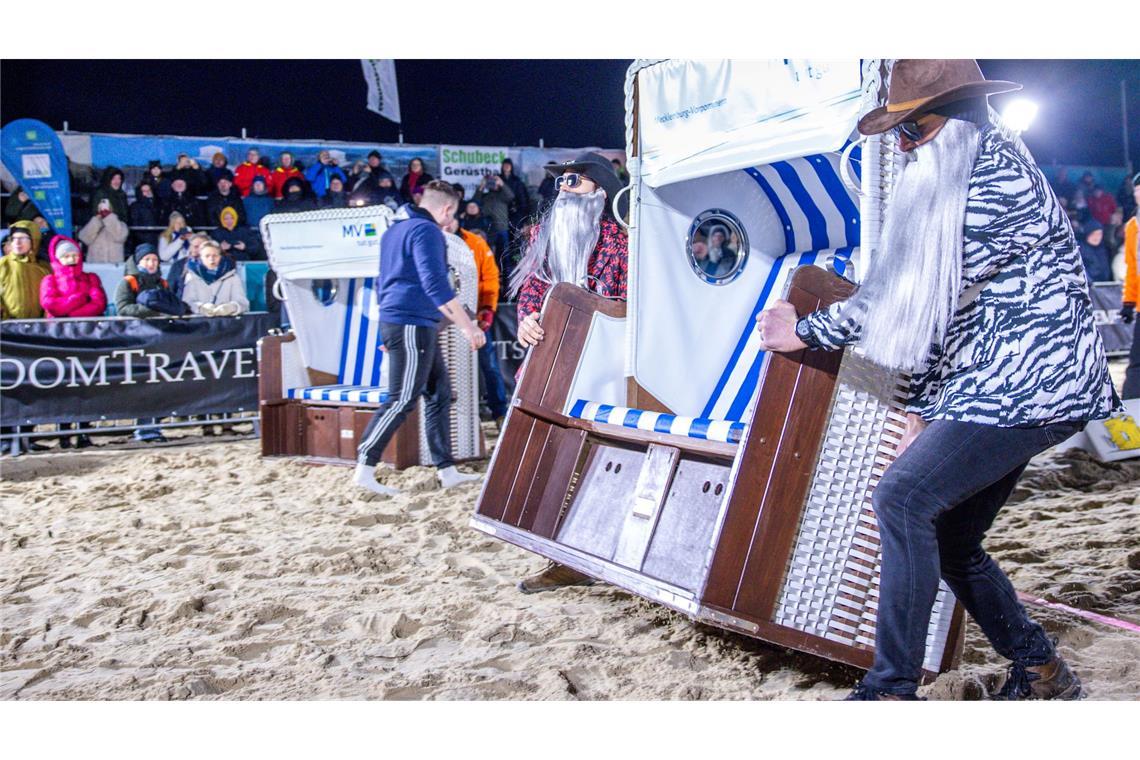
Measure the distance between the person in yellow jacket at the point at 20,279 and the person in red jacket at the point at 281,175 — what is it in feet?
9.05

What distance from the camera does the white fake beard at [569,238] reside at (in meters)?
3.98

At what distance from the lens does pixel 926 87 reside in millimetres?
2209

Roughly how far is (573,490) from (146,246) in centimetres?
617

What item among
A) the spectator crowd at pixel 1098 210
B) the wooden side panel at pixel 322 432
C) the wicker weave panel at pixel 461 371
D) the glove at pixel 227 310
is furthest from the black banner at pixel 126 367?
the spectator crowd at pixel 1098 210

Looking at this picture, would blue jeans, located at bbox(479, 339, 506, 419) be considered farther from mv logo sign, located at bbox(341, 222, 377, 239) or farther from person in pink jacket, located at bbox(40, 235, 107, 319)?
person in pink jacket, located at bbox(40, 235, 107, 319)

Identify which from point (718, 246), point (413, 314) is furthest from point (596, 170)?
point (413, 314)

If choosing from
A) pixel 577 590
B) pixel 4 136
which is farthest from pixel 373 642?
pixel 4 136

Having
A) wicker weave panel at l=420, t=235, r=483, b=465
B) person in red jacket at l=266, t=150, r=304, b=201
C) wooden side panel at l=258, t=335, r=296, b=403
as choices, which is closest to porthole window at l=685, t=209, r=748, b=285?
wicker weave panel at l=420, t=235, r=483, b=465

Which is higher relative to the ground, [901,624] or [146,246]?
[146,246]

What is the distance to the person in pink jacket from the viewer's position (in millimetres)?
7473

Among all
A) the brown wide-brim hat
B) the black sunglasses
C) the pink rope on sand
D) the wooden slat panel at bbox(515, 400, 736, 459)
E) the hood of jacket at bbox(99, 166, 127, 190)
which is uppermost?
the hood of jacket at bbox(99, 166, 127, 190)

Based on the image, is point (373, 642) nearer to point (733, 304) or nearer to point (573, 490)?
point (573, 490)

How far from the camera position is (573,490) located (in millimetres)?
3467

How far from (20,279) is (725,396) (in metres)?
6.16
